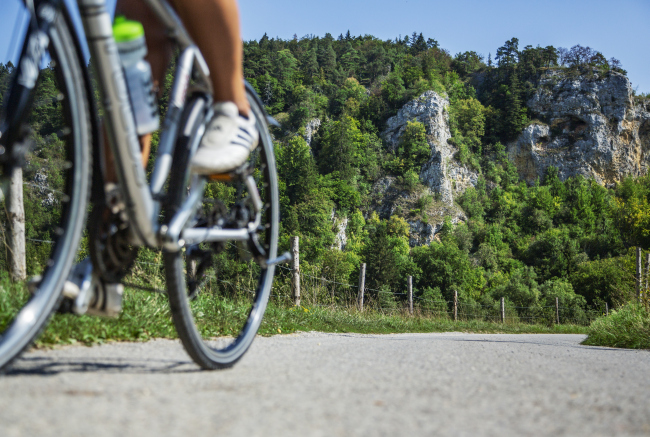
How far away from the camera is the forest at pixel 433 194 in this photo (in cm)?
6172

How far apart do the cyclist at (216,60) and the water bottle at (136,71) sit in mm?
195

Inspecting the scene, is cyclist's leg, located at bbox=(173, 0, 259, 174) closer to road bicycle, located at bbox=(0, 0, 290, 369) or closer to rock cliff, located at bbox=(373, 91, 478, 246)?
road bicycle, located at bbox=(0, 0, 290, 369)

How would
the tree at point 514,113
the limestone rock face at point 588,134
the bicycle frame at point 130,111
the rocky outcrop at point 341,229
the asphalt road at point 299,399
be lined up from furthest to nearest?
the tree at point 514,113, the limestone rock face at point 588,134, the rocky outcrop at point 341,229, the bicycle frame at point 130,111, the asphalt road at point 299,399

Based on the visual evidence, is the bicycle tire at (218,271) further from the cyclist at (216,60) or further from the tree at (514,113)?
the tree at (514,113)

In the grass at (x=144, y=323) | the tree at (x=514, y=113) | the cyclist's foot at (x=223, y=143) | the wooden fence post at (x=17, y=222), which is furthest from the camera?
the tree at (x=514, y=113)

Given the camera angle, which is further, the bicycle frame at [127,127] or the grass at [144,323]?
the grass at [144,323]

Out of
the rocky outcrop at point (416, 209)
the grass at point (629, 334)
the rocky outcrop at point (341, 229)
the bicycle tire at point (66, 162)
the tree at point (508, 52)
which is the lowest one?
the grass at point (629, 334)

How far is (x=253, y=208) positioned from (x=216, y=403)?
1076 millimetres

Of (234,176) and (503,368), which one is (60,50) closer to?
(234,176)

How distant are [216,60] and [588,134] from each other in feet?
317

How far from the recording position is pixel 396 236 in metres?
Answer: 79.4

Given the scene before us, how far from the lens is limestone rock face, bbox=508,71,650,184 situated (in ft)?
280

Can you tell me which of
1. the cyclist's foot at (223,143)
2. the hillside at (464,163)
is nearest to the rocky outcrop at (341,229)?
the hillside at (464,163)

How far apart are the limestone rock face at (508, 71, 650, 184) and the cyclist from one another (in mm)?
94452
